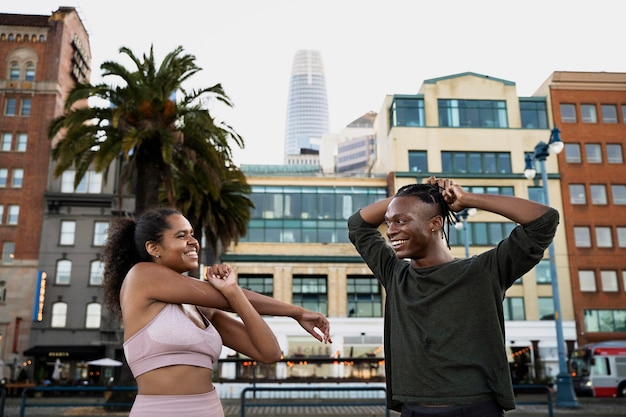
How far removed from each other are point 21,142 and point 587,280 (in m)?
43.5

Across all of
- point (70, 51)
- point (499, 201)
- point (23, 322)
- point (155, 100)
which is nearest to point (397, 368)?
point (499, 201)

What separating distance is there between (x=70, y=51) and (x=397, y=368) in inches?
1958

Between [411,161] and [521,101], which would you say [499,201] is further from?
[521,101]

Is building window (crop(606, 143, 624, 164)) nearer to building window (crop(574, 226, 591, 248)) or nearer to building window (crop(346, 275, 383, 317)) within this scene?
building window (crop(574, 226, 591, 248))

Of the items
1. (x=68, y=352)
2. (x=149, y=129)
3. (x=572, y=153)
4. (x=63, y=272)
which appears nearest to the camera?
(x=149, y=129)

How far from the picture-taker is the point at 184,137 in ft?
70.7

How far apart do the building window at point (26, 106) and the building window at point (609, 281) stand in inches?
1767

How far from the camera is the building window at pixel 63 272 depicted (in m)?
40.5

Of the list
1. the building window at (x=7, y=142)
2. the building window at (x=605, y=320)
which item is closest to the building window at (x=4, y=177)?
the building window at (x=7, y=142)

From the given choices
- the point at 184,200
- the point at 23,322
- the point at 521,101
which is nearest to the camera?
the point at 184,200

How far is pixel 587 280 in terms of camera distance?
44906 mm

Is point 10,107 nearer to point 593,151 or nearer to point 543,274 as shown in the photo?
point 543,274

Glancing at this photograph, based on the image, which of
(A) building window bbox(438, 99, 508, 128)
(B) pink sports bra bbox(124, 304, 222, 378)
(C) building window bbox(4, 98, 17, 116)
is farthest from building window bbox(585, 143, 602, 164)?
(B) pink sports bra bbox(124, 304, 222, 378)

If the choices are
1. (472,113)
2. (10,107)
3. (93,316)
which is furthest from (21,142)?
(472,113)
